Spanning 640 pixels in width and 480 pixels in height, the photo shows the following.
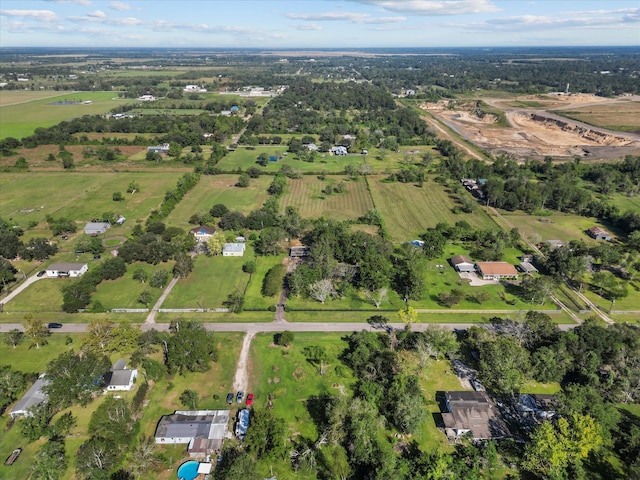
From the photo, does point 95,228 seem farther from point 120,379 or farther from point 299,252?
point 120,379

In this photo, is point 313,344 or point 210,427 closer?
point 210,427

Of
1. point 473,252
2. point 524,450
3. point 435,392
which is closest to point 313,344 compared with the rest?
point 435,392

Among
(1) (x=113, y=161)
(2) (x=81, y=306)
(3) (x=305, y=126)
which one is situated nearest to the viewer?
(2) (x=81, y=306)

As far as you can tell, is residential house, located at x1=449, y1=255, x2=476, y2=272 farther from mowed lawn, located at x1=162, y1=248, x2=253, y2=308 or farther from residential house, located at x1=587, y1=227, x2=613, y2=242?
mowed lawn, located at x1=162, y1=248, x2=253, y2=308

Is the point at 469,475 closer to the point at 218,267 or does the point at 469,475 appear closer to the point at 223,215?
the point at 218,267

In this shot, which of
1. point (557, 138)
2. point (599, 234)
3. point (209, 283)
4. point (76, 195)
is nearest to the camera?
point (209, 283)

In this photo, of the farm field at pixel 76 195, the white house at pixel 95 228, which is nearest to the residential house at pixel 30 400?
the white house at pixel 95 228

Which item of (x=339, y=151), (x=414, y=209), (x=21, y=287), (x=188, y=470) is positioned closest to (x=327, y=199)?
(x=414, y=209)

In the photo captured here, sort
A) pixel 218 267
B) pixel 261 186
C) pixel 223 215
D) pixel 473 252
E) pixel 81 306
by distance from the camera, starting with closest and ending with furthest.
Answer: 1. pixel 81 306
2. pixel 218 267
3. pixel 473 252
4. pixel 223 215
5. pixel 261 186
